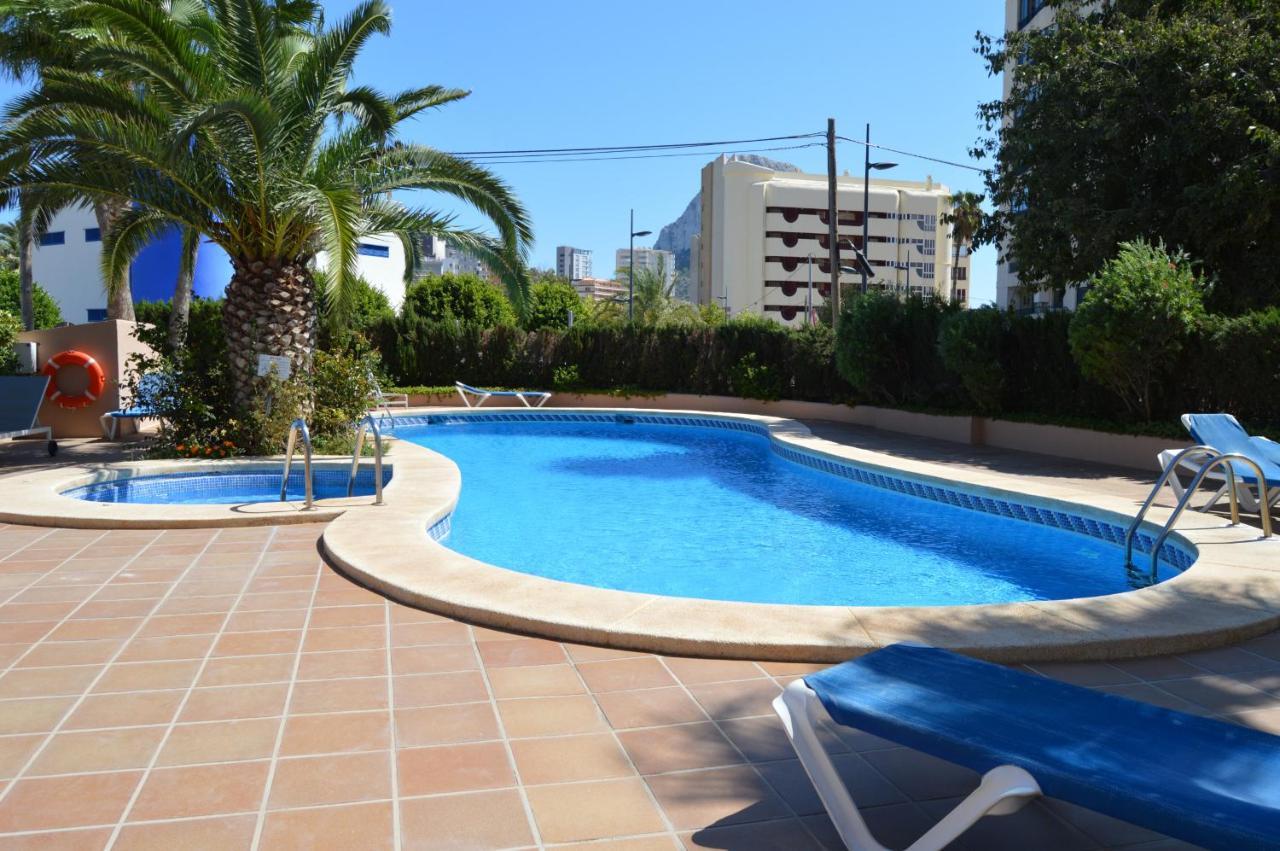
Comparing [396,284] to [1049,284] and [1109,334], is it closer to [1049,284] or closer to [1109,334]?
[1049,284]

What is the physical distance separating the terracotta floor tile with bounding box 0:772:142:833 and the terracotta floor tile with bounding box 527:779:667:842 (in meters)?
1.30

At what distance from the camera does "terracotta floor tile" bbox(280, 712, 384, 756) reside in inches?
132

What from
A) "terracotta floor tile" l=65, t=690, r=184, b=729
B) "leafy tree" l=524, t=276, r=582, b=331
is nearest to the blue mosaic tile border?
"terracotta floor tile" l=65, t=690, r=184, b=729

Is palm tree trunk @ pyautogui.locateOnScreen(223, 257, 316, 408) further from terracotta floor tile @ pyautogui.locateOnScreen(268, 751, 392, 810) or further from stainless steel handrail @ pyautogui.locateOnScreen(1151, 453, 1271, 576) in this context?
stainless steel handrail @ pyautogui.locateOnScreen(1151, 453, 1271, 576)

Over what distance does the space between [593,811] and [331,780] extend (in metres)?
0.89

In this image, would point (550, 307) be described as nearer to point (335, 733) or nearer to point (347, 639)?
point (347, 639)

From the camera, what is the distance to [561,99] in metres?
30.6

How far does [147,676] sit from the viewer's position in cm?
409

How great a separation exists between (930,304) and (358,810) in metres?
15.1

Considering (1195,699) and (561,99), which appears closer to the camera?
(1195,699)

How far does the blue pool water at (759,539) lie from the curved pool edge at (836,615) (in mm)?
1707

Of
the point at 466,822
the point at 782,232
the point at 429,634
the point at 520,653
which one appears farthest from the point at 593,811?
the point at 782,232

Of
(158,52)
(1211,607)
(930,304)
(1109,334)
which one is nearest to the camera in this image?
(1211,607)

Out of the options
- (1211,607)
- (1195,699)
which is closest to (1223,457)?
(1211,607)
